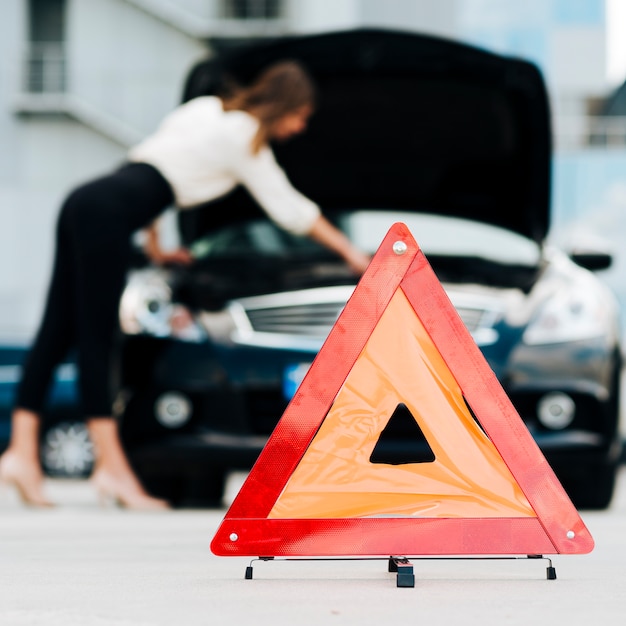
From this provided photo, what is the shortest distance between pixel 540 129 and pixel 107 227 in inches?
79.4

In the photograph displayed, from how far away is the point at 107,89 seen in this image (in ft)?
74.8

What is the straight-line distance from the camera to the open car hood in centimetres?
636

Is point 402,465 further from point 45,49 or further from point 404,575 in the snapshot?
point 45,49

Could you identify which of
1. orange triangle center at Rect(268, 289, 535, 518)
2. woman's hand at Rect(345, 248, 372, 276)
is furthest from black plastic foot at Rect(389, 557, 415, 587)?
woman's hand at Rect(345, 248, 372, 276)

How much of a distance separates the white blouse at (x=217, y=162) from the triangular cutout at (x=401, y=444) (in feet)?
3.24

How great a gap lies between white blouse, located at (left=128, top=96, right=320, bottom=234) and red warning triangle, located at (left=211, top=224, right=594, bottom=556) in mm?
2366

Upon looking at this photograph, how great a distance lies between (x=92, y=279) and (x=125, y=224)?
0.25m

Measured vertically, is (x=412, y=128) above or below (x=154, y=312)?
above

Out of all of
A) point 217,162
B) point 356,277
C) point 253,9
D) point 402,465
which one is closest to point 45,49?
point 253,9

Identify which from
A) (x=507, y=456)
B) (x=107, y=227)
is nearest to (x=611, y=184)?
(x=107, y=227)

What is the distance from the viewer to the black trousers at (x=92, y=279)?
5.75m

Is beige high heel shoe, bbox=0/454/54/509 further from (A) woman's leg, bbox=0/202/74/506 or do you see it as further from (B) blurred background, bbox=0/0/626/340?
(B) blurred background, bbox=0/0/626/340

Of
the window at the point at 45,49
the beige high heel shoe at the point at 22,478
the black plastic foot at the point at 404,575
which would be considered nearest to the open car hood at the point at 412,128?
the beige high heel shoe at the point at 22,478

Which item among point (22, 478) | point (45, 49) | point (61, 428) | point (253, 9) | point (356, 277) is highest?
point (356, 277)
